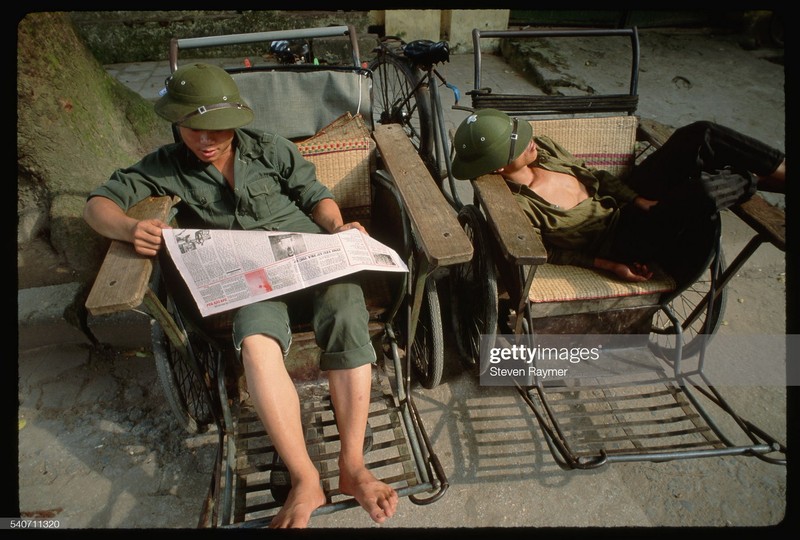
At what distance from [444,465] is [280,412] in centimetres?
93

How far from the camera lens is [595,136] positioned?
280cm

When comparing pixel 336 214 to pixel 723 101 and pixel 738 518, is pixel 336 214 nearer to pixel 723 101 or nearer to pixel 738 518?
pixel 738 518

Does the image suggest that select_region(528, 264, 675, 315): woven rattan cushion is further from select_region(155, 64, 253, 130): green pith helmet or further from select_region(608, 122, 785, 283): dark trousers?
select_region(155, 64, 253, 130): green pith helmet

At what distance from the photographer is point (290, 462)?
175 centimetres

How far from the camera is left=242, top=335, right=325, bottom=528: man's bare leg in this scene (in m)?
1.72

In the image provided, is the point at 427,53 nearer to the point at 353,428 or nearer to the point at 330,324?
the point at 330,324

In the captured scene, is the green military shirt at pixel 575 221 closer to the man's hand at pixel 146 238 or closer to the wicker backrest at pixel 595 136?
the wicker backrest at pixel 595 136

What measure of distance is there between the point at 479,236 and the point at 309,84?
1193 mm

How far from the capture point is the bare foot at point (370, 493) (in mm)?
1672

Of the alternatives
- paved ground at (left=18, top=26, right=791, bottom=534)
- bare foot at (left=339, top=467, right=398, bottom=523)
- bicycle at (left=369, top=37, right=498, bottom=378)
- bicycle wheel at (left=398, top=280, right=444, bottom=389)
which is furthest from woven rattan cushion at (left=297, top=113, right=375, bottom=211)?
bare foot at (left=339, top=467, right=398, bottom=523)

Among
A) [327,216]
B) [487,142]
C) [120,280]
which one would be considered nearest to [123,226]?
[120,280]

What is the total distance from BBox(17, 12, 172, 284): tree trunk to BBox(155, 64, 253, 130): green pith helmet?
3.78 feet

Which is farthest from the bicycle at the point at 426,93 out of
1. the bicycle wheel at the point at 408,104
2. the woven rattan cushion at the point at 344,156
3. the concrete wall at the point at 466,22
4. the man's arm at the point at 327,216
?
the concrete wall at the point at 466,22
